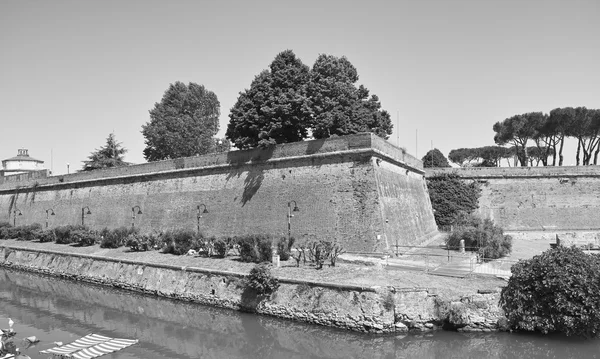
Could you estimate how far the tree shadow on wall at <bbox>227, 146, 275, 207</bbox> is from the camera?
20891 millimetres

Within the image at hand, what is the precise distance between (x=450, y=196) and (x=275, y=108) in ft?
46.8

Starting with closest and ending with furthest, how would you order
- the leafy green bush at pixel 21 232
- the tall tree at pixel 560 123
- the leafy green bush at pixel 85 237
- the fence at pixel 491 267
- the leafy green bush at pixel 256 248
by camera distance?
the fence at pixel 491 267 → the leafy green bush at pixel 256 248 → the leafy green bush at pixel 85 237 → the leafy green bush at pixel 21 232 → the tall tree at pixel 560 123

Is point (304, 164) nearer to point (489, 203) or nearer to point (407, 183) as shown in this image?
point (407, 183)

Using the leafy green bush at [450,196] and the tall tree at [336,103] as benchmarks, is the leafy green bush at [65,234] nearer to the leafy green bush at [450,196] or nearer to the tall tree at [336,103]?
the tall tree at [336,103]

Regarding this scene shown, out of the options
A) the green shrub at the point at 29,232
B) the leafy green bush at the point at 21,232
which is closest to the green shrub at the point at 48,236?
the green shrub at the point at 29,232

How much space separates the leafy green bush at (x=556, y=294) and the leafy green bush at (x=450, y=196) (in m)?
17.8

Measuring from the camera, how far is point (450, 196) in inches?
1143

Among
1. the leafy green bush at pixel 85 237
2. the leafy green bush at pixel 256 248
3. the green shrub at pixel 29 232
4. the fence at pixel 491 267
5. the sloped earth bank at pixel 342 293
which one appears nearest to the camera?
the sloped earth bank at pixel 342 293

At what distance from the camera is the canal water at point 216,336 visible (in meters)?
10.4

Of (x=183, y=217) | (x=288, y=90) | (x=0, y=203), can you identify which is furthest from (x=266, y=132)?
(x=0, y=203)

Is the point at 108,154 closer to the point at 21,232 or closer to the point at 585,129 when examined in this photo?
the point at 21,232

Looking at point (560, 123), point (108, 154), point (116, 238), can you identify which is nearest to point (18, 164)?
point (108, 154)

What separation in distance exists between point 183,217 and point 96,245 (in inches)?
199

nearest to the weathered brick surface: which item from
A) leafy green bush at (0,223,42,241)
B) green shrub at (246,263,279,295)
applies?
green shrub at (246,263,279,295)
